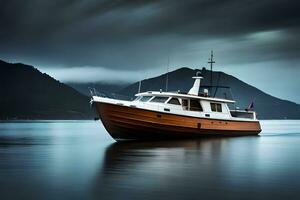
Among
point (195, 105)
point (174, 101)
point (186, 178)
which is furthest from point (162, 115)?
point (186, 178)

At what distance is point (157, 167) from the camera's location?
852 inches

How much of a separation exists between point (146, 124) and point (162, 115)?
1568 millimetres

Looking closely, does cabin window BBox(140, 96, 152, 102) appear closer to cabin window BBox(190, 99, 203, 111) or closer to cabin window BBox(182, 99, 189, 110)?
cabin window BBox(182, 99, 189, 110)

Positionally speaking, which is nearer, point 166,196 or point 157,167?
point 166,196

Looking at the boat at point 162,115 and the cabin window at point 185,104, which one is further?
the cabin window at point 185,104

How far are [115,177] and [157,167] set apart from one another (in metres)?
4.15

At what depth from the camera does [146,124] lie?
3784 centimetres

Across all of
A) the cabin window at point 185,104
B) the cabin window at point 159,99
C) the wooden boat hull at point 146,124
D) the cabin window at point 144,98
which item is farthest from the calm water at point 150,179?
the cabin window at point 185,104

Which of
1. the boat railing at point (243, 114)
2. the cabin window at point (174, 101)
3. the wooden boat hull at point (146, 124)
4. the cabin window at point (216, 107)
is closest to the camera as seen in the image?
the wooden boat hull at point (146, 124)

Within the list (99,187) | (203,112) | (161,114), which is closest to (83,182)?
(99,187)

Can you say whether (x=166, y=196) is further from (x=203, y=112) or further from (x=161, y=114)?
(x=203, y=112)

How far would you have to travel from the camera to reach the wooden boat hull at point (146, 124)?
37.0 meters

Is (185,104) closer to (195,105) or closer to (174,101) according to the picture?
(195,105)

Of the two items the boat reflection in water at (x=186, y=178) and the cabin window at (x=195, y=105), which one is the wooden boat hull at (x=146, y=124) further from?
the boat reflection in water at (x=186, y=178)
